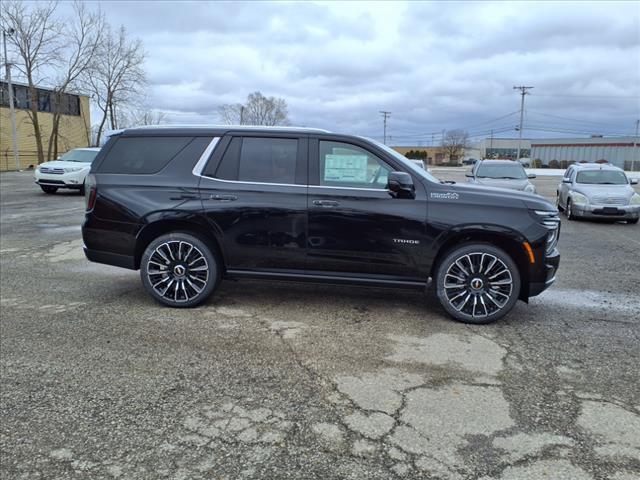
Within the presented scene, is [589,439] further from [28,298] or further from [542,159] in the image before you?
[542,159]

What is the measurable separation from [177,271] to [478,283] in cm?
310

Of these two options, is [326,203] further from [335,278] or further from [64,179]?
[64,179]

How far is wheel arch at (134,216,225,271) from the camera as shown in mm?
5246

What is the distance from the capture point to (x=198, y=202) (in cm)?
519

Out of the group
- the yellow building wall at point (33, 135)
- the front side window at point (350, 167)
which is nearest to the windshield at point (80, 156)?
the front side window at point (350, 167)

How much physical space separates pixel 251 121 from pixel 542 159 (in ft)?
183

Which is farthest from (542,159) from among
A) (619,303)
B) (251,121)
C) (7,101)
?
(619,303)

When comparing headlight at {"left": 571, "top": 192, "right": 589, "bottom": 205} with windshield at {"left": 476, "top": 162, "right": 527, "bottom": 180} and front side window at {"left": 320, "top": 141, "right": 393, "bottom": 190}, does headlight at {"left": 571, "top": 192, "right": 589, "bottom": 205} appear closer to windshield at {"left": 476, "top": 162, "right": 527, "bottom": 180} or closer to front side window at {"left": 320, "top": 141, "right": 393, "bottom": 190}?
windshield at {"left": 476, "top": 162, "right": 527, "bottom": 180}

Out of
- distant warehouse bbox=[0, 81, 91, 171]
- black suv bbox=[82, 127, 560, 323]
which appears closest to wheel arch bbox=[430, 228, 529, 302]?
black suv bbox=[82, 127, 560, 323]

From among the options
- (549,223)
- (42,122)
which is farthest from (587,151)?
(549,223)

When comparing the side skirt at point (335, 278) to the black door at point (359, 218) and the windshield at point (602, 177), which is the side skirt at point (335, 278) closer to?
the black door at point (359, 218)

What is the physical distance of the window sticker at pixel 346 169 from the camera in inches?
199

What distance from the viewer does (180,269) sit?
5.30 metres

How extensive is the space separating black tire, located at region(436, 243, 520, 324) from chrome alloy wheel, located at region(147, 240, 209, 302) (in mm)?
2478
